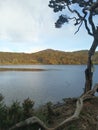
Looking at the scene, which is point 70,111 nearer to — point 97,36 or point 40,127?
→ point 40,127

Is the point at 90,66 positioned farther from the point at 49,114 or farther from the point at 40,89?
the point at 40,89

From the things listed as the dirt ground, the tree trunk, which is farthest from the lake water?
the dirt ground

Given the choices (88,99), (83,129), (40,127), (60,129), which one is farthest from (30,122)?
(88,99)

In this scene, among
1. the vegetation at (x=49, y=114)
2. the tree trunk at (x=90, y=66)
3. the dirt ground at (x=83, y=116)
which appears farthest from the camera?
the tree trunk at (x=90, y=66)

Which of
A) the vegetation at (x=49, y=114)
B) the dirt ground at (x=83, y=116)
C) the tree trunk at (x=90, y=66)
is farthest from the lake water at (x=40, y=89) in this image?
the vegetation at (x=49, y=114)

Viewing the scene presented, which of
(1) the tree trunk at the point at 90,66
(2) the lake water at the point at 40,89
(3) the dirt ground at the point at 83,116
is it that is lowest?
(2) the lake water at the point at 40,89

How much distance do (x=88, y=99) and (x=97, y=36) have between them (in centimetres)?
404

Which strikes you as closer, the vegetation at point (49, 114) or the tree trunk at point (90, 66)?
the vegetation at point (49, 114)

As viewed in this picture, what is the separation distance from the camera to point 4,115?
35.8 ft

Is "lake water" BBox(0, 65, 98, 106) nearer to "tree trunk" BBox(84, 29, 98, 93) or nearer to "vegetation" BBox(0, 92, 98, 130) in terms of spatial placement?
"tree trunk" BBox(84, 29, 98, 93)

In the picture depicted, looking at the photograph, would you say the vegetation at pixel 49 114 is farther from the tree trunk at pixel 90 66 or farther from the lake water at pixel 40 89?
the lake water at pixel 40 89

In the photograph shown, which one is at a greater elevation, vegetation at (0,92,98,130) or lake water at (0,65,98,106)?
vegetation at (0,92,98,130)

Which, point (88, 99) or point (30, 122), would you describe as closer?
point (30, 122)

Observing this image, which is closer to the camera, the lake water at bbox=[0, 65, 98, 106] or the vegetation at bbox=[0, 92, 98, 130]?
the vegetation at bbox=[0, 92, 98, 130]
